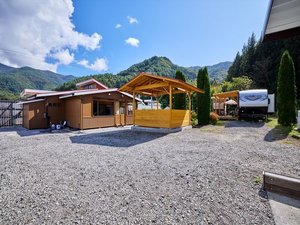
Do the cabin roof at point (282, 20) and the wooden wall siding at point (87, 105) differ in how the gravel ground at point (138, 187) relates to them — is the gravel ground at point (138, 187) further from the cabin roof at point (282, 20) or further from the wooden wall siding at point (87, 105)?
the wooden wall siding at point (87, 105)

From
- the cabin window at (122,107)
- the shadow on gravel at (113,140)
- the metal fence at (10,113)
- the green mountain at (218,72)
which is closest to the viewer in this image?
the shadow on gravel at (113,140)

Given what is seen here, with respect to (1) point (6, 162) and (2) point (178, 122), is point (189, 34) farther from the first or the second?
(1) point (6, 162)

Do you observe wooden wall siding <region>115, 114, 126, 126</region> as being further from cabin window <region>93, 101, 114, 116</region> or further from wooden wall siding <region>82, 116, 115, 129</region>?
cabin window <region>93, 101, 114, 116</region>

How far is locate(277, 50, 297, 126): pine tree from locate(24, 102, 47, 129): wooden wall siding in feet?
54.7

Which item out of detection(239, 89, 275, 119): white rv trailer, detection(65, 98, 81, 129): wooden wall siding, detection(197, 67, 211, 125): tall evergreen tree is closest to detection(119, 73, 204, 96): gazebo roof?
detection(197, 67, 211, 125): tall evergreen tree

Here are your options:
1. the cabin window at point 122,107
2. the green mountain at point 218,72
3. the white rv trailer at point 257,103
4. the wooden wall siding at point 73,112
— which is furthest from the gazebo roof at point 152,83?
the green mountain at point 218,72

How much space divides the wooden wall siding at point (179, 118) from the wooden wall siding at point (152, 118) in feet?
1.51

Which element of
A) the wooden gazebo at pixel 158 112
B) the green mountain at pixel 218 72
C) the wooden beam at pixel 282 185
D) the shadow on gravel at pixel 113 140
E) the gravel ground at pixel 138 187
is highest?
the green mountain at pixel 218 72

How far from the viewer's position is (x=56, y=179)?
3.39m

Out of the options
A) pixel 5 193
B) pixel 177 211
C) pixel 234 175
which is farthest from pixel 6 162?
pixel 234 175

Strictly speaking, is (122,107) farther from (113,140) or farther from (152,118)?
(113,140)

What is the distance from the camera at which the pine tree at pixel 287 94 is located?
35.4 feet

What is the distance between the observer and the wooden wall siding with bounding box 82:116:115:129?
11508mm

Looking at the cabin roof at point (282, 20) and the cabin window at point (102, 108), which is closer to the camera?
the cabin roof at point (282, 20)
